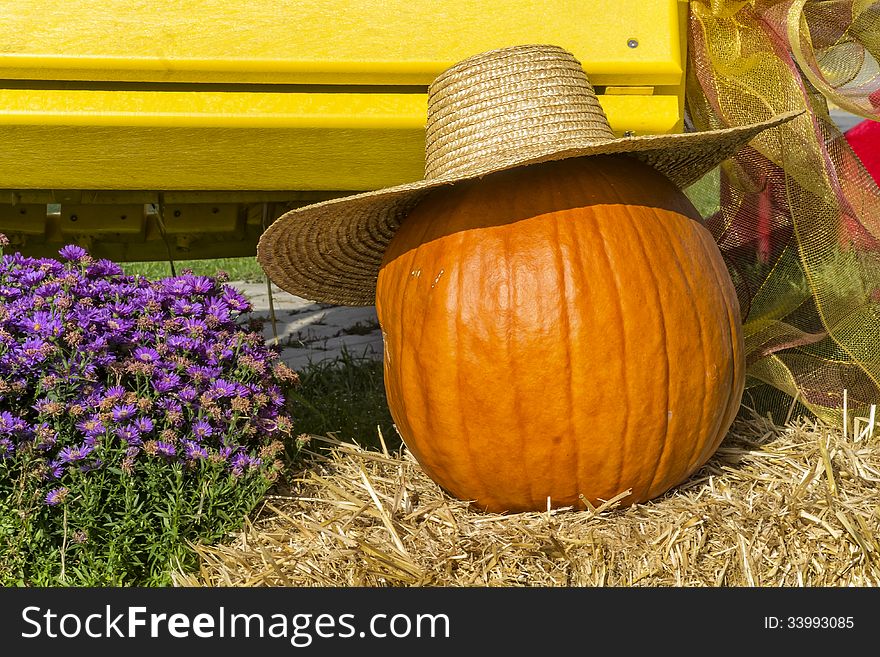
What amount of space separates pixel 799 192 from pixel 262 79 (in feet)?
4.58

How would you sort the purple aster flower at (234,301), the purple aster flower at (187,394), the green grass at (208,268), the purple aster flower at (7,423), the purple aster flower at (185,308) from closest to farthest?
the purple aster flower at (7,423)
the purple aster flower at (187,394)
the purple aster flower at (185,308)
the purple aster flower at (234,301)
the green grass at (208,268)

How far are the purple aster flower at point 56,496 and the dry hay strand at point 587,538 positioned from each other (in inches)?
11.3

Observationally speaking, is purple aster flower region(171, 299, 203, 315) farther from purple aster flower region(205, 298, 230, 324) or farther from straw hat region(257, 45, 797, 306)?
straw hat region(257, 45, 797, 306)

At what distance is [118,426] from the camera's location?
182 cm

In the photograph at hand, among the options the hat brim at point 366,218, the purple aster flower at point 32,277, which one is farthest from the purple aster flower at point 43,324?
the hat brim at point 366,218

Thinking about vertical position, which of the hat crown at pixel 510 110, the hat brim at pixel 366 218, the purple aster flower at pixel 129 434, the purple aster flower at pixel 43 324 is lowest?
the purple aster flower at pixel 129 434

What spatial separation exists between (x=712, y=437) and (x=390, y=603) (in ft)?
2.74

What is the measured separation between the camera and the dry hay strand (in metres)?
1.76

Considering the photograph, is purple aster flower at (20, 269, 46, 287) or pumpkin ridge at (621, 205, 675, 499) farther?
purple aster flower at (20, 269, 46, 287)

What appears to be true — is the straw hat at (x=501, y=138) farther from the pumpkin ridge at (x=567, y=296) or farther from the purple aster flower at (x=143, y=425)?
the purple aster flower at (x=143, y=425)

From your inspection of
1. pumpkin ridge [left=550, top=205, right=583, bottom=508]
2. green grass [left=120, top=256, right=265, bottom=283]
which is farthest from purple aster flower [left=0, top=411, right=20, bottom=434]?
green grass [left=120, top=256, right=265, bottom=283]

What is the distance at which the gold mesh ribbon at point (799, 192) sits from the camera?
2246 mm

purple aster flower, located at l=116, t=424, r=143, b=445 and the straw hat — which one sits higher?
the straw hat

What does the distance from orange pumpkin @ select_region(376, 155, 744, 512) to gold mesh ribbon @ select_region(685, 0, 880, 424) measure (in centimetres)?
45
